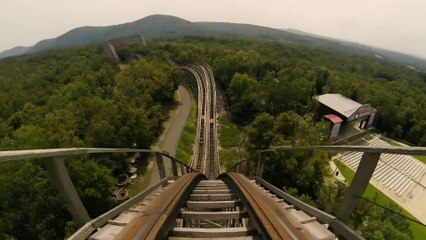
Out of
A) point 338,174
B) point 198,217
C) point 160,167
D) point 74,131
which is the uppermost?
point 198,217

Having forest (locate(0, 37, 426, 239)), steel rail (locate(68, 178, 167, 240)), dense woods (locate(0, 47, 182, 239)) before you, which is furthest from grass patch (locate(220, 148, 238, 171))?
steel rail (locate(68, 178, 167, 240))

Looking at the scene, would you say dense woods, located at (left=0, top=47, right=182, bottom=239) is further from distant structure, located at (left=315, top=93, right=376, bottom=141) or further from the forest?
distant structure, located at (left=315, top=93, right=376, bottom=141)

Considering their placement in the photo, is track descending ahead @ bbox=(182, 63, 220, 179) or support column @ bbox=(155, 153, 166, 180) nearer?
support column @ bbox=(155, 153, 166, 180)

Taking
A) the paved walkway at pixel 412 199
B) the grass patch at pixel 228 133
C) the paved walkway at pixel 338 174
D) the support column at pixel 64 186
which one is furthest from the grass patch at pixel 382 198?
the support column at pixel 64 186

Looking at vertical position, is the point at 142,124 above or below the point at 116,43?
above

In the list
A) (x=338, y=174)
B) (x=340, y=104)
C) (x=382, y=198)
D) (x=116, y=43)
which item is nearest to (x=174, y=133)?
(x=338, y=174)

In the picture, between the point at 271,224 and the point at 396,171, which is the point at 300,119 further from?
the point at 271,224

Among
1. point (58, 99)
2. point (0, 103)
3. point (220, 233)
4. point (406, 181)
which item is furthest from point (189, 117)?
point (220, 233)
